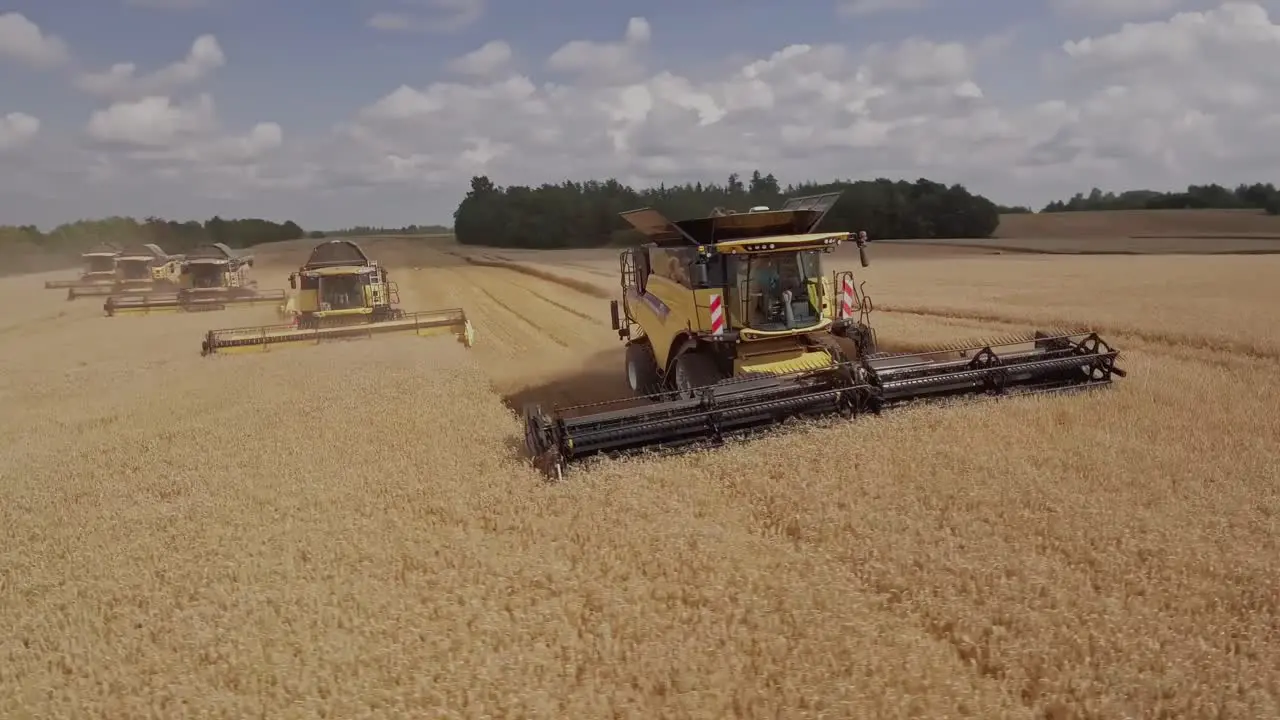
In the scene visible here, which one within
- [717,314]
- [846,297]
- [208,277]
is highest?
[208,277]

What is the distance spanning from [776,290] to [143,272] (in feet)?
103

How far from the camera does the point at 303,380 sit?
436 inches

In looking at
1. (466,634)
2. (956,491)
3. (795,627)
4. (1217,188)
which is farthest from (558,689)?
(1217,188)

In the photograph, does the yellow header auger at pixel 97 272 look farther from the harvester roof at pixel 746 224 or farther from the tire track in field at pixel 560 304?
the harvester roof at pixel 746 224

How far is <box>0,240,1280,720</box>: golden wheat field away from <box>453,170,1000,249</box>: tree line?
33.3 m

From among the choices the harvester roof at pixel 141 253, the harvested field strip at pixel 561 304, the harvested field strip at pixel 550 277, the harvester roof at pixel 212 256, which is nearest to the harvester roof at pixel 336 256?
the harvested field strip at pixel 561 304

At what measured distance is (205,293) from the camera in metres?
27.0

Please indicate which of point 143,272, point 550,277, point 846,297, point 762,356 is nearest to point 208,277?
point 143,272

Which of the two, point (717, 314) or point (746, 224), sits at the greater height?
point (746, 224)

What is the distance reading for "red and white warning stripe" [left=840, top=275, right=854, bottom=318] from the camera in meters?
9.23

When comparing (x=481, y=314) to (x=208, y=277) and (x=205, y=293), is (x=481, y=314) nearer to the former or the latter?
(x=205, y=293)

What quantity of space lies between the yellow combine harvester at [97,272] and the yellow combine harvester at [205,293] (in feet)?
23.3

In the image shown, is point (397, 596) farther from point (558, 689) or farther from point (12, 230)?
point (12, 230)

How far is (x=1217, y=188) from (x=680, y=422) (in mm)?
74017
